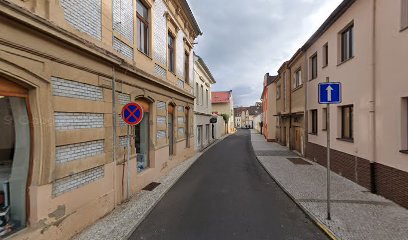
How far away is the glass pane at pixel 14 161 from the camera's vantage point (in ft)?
13.5

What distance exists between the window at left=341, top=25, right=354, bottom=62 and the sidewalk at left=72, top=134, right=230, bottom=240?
8311 mm

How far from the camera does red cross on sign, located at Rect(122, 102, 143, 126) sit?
22.3 ft

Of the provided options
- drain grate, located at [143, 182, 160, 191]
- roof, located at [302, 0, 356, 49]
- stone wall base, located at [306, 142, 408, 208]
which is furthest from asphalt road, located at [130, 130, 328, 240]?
roof, located at [302, 0, 356, 49]

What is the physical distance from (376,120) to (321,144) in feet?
17.1

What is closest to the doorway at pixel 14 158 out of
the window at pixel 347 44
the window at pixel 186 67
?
the window at pixel 347 44

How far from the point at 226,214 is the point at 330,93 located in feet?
11.8

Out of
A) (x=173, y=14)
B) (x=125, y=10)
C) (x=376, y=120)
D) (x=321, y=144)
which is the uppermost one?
(x=173, y=14)

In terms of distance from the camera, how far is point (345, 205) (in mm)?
6504

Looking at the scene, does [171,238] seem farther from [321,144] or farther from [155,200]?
[321,144]

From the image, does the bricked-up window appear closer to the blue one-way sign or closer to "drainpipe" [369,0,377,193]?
"drainpipe" [369,0,377,193]

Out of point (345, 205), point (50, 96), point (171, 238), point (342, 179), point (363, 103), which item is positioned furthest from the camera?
point (342, 179)

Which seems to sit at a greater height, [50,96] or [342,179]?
[50,96]

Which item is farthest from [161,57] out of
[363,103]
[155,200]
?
[363,103]

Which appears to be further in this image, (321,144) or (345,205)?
(321,144)
